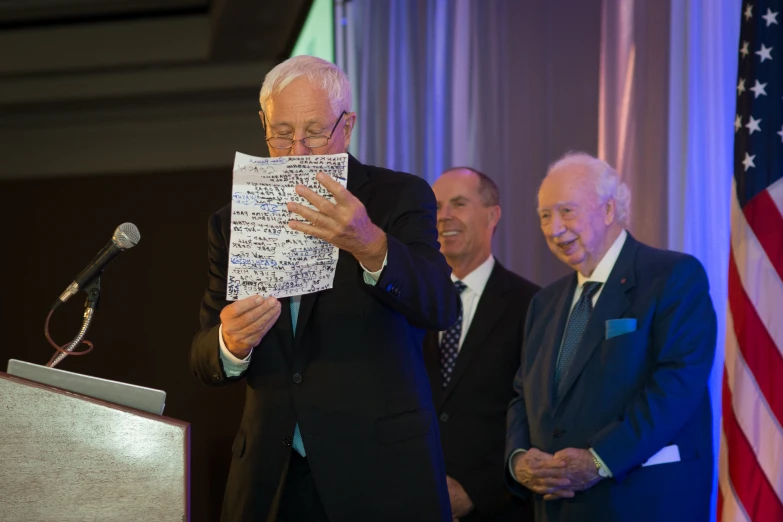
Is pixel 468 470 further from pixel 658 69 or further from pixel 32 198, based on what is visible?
pixel 32 198

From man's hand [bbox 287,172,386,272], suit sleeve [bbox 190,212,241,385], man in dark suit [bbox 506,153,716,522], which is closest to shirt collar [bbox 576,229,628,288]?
man in dark suit [bbox 506,153,716,522]

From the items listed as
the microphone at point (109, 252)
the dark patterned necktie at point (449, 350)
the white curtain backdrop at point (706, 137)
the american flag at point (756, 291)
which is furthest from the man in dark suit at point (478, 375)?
the microphone at point (109, 252)

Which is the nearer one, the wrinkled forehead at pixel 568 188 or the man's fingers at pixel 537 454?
the man's fingers at pixel 537 454

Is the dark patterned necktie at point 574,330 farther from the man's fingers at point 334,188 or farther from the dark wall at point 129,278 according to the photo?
the dark wall at point 129,278

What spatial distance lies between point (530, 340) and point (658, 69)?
1159 millimetres

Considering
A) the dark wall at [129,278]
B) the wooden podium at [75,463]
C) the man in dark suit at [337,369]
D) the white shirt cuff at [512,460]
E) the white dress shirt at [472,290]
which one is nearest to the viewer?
the wooden podium at [75,463]

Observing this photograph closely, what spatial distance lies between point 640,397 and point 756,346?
379 mm

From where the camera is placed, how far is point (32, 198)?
7891 mm

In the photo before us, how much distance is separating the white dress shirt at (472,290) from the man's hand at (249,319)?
1.73 meters

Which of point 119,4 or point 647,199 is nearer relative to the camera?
point 647,199

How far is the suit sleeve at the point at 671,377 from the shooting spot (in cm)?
265

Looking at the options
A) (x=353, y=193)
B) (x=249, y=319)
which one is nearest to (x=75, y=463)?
(x=249, y=319)

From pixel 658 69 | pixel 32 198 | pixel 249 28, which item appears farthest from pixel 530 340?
pixel 32 198

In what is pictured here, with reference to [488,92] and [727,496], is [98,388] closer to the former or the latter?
[727,496]
